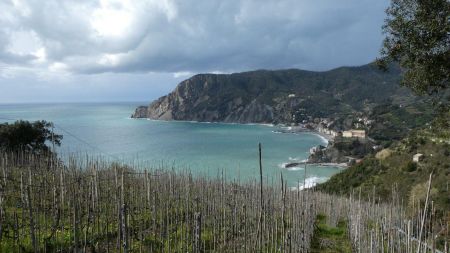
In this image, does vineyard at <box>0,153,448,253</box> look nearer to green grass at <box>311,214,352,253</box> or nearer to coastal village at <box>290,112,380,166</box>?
green grass at <box>311,214,352,253</box>

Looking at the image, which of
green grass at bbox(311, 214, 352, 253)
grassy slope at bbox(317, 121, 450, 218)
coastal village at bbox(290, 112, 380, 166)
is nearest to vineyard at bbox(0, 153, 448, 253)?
green grass at bbox(311, 214, 352, 253)

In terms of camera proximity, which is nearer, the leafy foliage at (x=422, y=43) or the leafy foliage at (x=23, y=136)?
the leafy foliage at (x=422, y=43)

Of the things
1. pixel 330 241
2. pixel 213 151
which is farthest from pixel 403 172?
pixel 213 151

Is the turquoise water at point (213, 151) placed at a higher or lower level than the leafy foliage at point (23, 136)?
lower

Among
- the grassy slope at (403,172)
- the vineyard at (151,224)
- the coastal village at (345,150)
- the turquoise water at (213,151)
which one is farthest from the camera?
the coastal village at (345,150)

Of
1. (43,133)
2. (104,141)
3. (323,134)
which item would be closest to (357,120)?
(323,134)

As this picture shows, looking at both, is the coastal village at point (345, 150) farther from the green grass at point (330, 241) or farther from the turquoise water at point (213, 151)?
the green grass at point (330, 241)

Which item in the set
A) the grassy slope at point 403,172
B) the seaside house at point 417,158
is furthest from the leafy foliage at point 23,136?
the seaside house at point 417,158

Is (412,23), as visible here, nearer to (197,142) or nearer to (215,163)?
(215,163)
